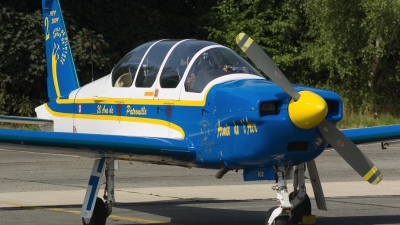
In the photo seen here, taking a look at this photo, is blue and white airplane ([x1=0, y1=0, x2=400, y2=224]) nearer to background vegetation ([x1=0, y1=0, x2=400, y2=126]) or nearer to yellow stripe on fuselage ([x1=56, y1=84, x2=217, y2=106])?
yellow stripe on fuselage ([x1=56, y1=84, x2=217, y2=106])

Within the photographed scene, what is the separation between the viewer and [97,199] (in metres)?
9.68

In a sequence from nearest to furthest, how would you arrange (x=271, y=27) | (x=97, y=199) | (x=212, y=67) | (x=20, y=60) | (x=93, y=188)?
1. (x=212, y=67)
2. (x=93, y=188)
3. (x=97, y=199)
4. (x=20, y=60)
5. (x=271, y=27)

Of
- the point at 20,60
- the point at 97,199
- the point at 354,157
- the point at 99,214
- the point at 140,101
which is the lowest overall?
the point at 20,60

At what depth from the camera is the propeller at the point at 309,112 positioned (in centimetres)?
730

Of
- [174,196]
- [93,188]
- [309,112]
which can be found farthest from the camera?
[174,196]

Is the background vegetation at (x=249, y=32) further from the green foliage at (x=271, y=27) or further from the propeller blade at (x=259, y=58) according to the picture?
the propeller blade at (x=259, y=58)

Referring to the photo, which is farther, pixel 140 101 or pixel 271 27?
pixel 271 27

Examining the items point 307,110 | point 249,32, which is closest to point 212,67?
point 307,110

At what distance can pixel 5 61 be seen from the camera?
27984mm

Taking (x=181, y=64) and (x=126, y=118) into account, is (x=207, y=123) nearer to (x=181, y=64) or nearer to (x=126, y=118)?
(x=181, y=64)

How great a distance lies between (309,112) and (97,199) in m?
3.49

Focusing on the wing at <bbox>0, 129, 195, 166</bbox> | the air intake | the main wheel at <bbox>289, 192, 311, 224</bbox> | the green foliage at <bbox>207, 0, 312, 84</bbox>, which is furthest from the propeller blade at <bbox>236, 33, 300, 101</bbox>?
the green foliage at <bbox>207, 0, 312, 84</bbox>

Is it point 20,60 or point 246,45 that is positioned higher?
point 246,45

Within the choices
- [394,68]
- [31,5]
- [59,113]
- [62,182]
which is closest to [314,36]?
[394,68]
